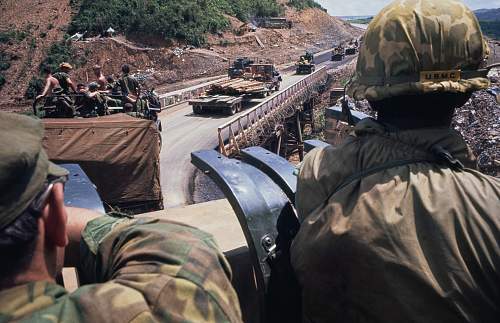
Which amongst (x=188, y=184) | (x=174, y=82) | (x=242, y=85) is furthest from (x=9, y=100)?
(x=188, y=184)

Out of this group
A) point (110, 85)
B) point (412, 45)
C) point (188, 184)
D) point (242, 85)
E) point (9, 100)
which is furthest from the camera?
point (9, 100)

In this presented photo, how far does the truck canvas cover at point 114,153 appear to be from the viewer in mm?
7480

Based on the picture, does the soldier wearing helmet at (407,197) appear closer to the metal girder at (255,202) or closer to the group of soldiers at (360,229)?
the group of soldiers at (360,229)

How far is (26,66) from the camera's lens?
34281 mm

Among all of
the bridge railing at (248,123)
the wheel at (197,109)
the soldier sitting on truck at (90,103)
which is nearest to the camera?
the soldier sitting on truck at (90,103)

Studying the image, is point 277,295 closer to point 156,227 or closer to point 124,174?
point 156,227

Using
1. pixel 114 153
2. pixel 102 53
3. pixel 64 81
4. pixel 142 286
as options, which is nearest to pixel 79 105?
pixel 64 81

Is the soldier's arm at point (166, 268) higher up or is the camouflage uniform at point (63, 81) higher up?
the soldier's arm at point (166, 268)

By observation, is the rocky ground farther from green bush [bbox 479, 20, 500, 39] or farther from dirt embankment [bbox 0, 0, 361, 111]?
green bush [bbox 479, 20, 500, 39]

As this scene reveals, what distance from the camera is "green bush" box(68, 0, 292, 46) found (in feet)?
130

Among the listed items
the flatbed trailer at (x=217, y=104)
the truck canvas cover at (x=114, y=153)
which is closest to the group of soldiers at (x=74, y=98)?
the truck canvas cover at (x=114, y=153)

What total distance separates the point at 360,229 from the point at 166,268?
2.06 ft

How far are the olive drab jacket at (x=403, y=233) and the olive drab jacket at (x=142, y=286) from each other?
1.48ft

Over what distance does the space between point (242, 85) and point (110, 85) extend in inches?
441
